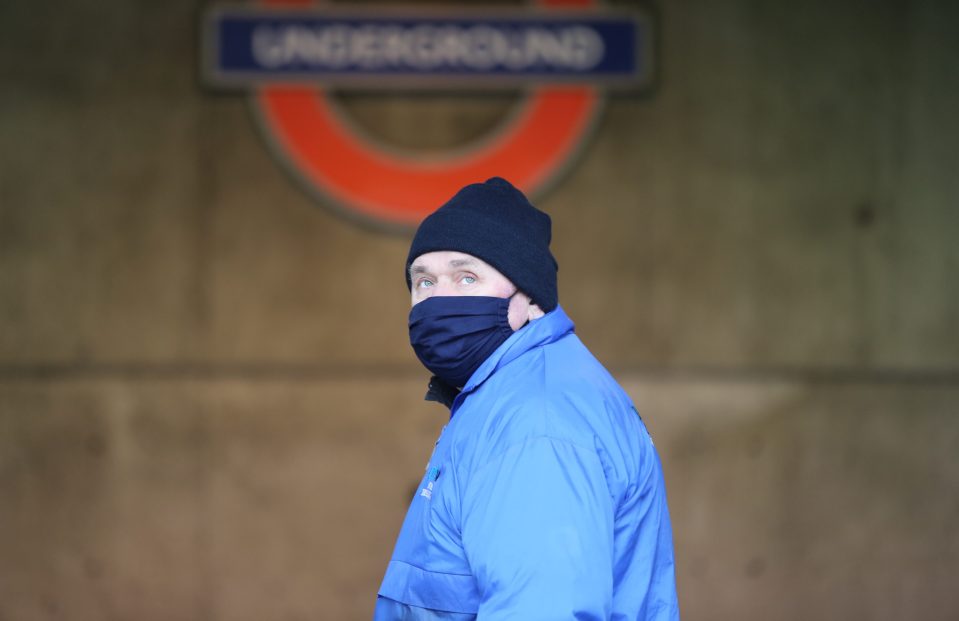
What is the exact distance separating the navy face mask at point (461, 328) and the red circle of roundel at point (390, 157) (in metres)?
2.10

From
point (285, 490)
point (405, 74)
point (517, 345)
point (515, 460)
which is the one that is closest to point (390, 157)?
point (405, 74)

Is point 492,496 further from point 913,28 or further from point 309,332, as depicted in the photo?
point 913,28

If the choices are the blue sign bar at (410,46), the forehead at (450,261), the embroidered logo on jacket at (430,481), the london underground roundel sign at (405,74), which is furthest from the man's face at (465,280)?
the blue sign bar at (410,46)

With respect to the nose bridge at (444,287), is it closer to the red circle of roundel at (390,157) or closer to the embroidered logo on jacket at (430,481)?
the embroidered logo on jacket at (430,481)

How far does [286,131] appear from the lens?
3.61 metres

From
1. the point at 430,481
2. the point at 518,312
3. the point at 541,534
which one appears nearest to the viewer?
the point at 541,534

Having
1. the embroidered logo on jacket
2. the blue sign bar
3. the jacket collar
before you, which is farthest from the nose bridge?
the blue sign bar

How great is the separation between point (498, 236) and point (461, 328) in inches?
5.5

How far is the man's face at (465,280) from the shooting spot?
152 centimetres

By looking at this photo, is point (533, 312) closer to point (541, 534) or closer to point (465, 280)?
point (465, 280)

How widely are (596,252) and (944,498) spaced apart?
4.85 feet

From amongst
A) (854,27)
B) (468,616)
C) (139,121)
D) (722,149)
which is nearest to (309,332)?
(139,121)

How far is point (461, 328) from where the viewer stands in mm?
1486

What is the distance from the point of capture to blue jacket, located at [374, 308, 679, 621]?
119cm
